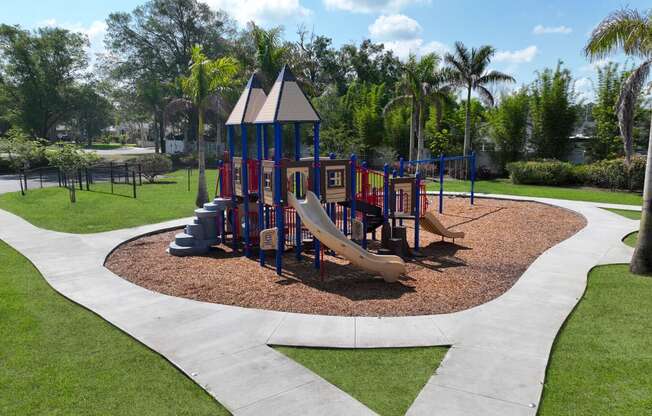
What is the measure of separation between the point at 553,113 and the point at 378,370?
3102 cm

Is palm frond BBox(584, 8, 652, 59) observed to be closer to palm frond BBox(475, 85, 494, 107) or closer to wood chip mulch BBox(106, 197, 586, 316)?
wood chip mulch BBox(106, 197, 586, 316)

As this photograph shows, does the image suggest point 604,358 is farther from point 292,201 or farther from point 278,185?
point 278,185

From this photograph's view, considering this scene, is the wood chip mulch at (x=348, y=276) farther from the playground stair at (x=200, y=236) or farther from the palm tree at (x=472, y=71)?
the palm tree at (x=472, y=71)

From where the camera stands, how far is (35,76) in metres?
44.5

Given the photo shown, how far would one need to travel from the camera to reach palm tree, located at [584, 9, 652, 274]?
1004 cm

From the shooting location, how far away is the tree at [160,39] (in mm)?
50125

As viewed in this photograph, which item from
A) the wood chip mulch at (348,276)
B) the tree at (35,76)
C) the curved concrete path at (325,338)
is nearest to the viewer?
the curved concrete path at (325,338)

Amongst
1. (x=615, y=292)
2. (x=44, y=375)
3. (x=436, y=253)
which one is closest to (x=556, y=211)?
(x=436, y=253)

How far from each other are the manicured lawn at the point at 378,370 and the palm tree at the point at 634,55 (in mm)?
6354

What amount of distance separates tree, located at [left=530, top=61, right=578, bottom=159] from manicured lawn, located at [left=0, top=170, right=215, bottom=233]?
2265cm

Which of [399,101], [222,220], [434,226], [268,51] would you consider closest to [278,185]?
[222,220]

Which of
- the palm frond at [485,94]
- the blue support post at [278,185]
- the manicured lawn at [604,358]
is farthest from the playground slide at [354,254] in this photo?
the palm frond at [485,94]

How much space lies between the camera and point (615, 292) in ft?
29.6

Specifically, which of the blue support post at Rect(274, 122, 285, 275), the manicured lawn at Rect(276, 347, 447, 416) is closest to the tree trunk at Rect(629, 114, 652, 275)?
the manicured lawn at Rect(276, 347, 447, 416)
